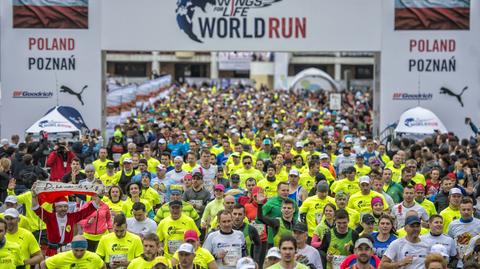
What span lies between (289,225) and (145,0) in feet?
51.4

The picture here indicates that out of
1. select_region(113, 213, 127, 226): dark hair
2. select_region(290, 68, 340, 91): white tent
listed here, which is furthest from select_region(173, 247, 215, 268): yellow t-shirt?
select_region(290, 68, 340, 91): white tent

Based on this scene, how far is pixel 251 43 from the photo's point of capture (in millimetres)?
28531

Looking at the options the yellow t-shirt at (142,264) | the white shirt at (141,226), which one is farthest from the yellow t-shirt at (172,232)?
the yellow t-shirt at (142,264)

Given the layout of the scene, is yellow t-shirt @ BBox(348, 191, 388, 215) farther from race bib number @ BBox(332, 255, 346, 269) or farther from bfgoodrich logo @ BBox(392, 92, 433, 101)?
bfgoodrich logo @ BBox(392, 92, 433, 101)

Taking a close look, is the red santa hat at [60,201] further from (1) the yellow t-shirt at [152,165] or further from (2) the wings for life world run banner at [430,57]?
(2) the wings for life world run banner at [430,57]

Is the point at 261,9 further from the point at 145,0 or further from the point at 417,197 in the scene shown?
the point at 417,197

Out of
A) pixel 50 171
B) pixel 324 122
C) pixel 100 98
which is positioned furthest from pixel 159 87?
pixel 50 171

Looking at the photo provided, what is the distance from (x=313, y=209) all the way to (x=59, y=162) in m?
7.68

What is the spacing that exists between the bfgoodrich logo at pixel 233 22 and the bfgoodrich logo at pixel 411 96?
2.88m

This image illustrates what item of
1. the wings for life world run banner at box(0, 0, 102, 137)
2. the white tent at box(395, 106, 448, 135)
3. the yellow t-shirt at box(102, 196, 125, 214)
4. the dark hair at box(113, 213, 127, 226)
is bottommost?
the yellow t-shirt at box(102, 196, 125, 214)

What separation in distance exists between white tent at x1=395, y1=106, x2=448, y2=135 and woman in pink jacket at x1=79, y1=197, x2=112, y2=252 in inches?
550

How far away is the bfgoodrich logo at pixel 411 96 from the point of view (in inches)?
1136

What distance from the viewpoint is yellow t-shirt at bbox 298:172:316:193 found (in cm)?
1799

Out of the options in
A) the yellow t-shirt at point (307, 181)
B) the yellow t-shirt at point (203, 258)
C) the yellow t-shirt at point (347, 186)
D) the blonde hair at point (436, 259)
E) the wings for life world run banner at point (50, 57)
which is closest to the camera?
the blonde hair at point (436, 259)
